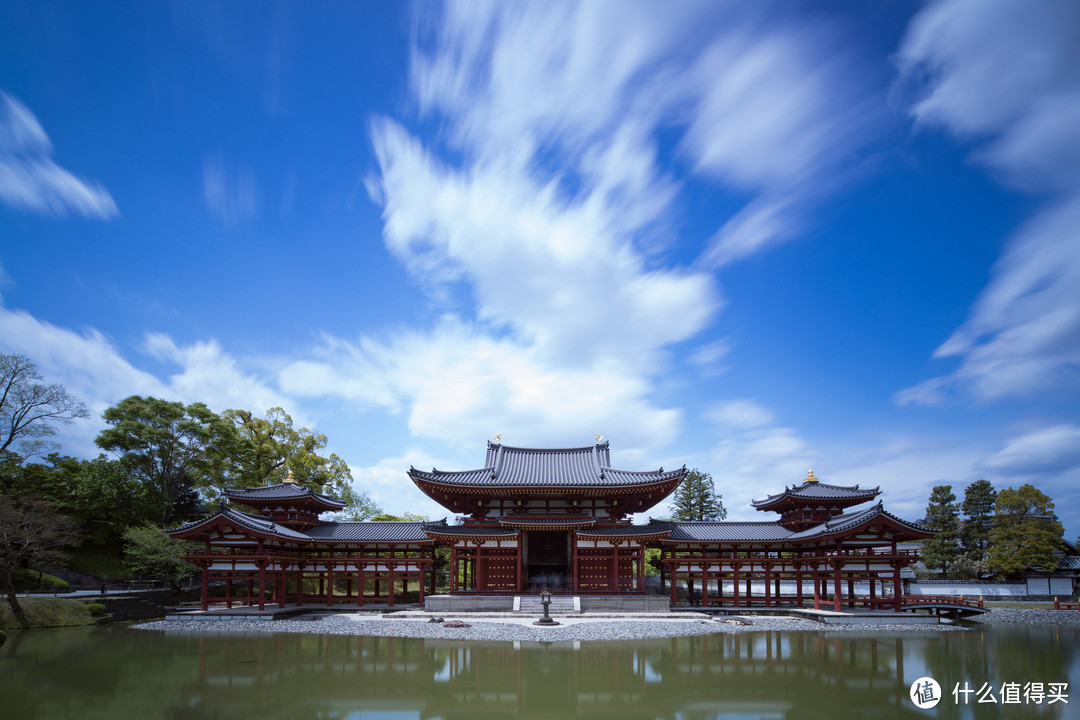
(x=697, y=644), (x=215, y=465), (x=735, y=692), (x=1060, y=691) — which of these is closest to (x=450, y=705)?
(x=735, y=692)

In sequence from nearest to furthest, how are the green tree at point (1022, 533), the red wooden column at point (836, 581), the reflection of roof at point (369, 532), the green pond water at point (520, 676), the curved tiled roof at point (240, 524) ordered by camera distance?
the green pond water at point (520, 676) < the red wooden column at point (836, 581) < the curved tiled roof at point (240, 524) < the reflection of roof at point (369, 532) < the green tree at point (1022, 533)

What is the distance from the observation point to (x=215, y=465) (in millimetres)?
30047

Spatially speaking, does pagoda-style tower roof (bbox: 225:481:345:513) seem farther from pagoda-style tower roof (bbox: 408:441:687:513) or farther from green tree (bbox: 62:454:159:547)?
green tree (bbox: 62:454:159:547)

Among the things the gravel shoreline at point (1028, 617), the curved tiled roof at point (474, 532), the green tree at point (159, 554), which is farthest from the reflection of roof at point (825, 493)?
the green tree at point (159, 554)

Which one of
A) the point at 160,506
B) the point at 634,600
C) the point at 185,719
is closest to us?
the point at 185,719

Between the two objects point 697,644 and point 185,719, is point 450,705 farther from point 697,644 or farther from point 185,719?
point 697,644

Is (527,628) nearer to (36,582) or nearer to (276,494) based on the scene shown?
(276,494)

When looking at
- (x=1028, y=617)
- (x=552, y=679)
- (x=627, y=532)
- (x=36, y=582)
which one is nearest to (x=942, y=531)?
(x=1028, y=617)

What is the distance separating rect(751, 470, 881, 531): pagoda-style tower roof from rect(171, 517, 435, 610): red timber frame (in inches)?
548

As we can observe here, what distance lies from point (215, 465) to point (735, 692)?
27516mm

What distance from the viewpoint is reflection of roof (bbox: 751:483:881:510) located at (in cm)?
2375

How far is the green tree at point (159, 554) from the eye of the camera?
2456cm

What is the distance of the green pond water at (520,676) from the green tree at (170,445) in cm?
1368

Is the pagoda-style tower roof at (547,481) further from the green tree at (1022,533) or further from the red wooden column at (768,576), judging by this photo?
the green tree at (1022,533)
